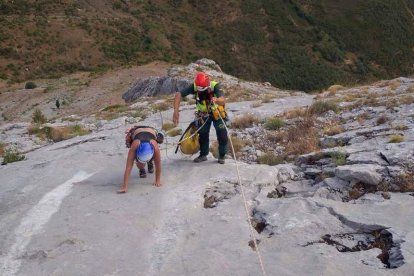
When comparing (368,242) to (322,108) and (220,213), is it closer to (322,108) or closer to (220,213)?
(220,213)

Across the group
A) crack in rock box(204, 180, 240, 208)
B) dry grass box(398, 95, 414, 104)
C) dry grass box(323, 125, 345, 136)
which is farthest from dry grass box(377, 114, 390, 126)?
crack in rock box(204, 180, 240, 208)

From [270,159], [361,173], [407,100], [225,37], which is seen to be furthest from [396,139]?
[225,37]

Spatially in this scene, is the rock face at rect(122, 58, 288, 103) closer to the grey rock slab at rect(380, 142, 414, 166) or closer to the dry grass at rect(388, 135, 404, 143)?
the dry grass at rect(388, 135, 404, 143)

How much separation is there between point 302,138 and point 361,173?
336 centimetres

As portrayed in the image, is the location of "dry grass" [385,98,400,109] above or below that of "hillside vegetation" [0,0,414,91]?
below

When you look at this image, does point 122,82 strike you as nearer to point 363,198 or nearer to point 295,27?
point 363,198

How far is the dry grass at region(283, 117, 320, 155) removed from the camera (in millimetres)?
10102

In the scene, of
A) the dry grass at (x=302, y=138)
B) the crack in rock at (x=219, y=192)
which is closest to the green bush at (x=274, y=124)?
the dry grass at (x=302, y=138)

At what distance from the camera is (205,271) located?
547 cm

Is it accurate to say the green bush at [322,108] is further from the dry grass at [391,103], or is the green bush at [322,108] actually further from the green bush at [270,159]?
the green bush at [270,159]

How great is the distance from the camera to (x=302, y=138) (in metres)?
10.8

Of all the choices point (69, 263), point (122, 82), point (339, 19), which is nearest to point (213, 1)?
point (339, 19)

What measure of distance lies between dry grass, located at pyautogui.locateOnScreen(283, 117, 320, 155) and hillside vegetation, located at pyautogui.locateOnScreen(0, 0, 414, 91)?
164ft

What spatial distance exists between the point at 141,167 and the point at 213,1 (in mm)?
86840
